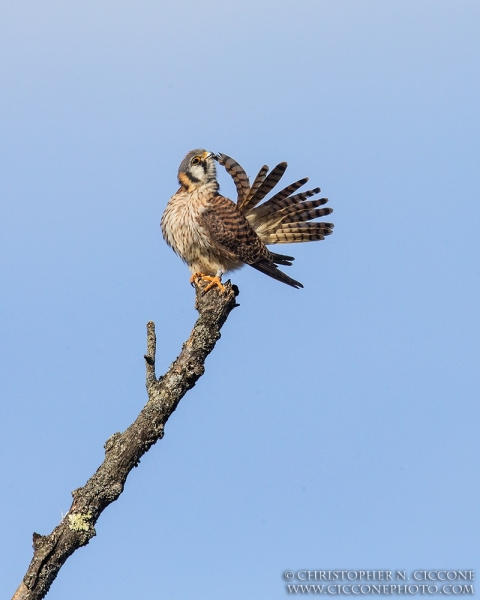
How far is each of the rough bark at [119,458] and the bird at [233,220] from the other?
177cm

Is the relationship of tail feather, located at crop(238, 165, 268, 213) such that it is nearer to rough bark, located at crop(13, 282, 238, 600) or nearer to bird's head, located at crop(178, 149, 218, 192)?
bird's head, located at crop(178, 149, 218, 192)

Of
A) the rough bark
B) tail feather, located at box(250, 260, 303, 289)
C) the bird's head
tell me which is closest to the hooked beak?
the bird's head

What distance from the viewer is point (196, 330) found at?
5242 millimetres

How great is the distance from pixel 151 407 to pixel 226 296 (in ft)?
4.39

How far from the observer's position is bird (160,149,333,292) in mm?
7457

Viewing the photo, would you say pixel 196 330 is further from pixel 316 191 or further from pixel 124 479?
pixel 316 191

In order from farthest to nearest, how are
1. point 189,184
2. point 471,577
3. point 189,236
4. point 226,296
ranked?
point 189,184
point 189,236
point 226,296
point 471,577

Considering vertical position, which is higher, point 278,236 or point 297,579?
point 278,236

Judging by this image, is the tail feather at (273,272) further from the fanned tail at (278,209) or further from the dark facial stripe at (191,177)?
the dark facial stripe at (191,177)

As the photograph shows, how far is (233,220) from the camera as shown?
7.55 m

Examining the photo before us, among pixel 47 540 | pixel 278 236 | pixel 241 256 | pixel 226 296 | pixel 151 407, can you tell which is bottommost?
pixel 47 540

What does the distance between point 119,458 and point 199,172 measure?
14.2 feet

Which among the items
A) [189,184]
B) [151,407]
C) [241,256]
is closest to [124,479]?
[151,407]

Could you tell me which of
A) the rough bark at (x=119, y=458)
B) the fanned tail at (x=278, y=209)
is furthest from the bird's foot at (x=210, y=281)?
the fanned tail at (x=278, y=209)
